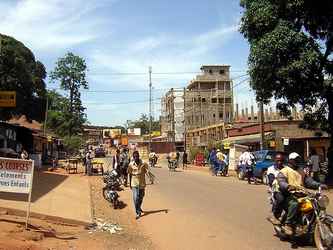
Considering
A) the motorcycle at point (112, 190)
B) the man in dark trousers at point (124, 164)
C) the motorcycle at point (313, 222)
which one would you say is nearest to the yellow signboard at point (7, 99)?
the man in dark trousers at point (124, 164)

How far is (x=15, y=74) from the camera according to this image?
4069cm

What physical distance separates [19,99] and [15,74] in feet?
9.70

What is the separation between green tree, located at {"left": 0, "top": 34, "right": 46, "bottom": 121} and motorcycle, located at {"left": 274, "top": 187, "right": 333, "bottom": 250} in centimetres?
2957

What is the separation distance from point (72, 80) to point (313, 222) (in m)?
82.5

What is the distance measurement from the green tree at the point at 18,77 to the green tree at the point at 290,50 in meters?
18.3

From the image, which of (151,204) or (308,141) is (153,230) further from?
(308,141)

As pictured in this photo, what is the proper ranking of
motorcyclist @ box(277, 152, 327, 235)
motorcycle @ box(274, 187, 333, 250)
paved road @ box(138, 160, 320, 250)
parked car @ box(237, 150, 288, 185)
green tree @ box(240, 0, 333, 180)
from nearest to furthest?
motorcycle @ box(274, 187, 333, 250) → motorcyclist @ box(277, 152, 327, 235) → paved road @ box(138, 160, 320, 250) → green tree @ box(240, 0, 333, 180) → parked car @ box(237, 150, 288, 185)

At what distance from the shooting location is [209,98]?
111000mm

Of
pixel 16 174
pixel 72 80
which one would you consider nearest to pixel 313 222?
pixel 16 174

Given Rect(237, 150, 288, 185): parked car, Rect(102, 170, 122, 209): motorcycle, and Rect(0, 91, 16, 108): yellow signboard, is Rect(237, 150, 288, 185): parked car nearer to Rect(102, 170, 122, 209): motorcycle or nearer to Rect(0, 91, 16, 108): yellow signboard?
Rect(102, 170, 122, 209): motorcycle

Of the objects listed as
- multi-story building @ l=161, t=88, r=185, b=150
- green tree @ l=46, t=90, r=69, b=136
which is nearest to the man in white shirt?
green tree @ l=46, t=90, r=69, b=136

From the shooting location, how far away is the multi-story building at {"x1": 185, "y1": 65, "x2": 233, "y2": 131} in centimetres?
10325

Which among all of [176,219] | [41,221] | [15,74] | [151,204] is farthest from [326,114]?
[15,74]

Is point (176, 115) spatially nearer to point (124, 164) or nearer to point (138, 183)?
point (124, 164)
